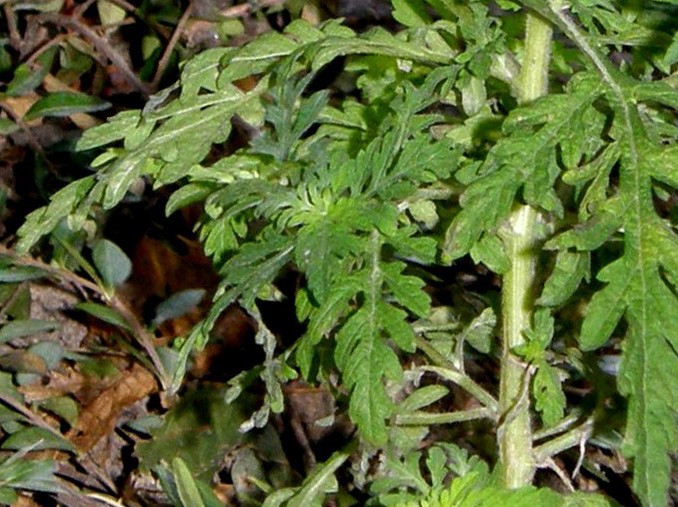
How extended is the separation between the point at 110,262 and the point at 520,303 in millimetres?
1039

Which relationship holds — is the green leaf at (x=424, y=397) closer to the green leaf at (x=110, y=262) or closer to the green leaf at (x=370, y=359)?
the green leaf at (x=370, y=359)

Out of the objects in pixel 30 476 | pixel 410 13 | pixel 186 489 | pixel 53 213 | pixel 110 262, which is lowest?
pixel 30 476

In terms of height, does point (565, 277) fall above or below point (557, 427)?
above

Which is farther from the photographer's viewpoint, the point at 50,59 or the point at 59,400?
the point at 50,59

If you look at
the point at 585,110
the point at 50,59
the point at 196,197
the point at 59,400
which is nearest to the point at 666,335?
the point at 585,110

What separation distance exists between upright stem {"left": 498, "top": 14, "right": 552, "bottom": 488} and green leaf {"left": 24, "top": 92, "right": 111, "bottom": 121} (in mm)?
1236

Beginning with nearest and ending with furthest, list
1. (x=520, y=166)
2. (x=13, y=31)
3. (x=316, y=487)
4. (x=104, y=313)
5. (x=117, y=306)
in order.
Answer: (x=520, y=166) → (x=316, y=487) → (x=104, y=313) → (x=117, y=306) → (x=13, y=31)

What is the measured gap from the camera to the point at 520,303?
105 centimetres

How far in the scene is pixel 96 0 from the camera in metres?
2.62

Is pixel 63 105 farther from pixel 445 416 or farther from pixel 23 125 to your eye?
pixel 445 416

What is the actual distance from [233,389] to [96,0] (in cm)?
165

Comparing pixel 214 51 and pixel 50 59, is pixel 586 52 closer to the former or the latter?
pixel 214 51

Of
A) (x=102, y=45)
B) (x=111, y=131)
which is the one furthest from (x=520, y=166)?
(x=102, y=45)

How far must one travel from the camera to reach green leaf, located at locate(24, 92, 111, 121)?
6.85 ft
